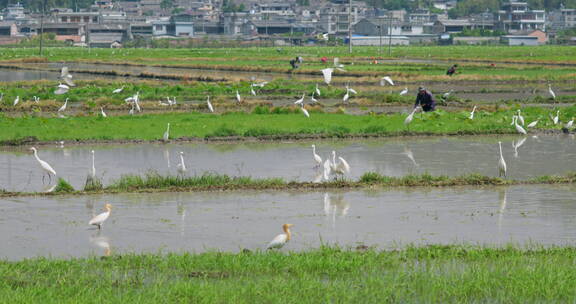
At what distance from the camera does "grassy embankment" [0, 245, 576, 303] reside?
8656 millimetres

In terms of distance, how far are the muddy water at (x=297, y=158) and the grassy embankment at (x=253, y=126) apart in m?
0.81

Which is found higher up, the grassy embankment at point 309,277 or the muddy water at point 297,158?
the grassy embankment at point 309,277

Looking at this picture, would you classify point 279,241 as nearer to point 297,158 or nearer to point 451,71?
point 297,158

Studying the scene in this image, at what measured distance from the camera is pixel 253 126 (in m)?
23.5

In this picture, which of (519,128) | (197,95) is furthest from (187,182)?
(197,95)

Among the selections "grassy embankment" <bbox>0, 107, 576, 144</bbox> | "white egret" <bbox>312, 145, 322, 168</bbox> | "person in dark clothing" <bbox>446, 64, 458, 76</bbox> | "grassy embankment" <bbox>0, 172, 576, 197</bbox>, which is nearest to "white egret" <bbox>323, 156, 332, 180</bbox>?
"grassy embankment" <bbox>0, 172, 576, 197</bbox>

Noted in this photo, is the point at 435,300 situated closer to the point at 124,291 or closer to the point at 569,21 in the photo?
the point at 124,291

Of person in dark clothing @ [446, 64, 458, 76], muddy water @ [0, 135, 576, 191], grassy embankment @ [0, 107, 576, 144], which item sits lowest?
muddy water @ [0, 135, 576, 191]

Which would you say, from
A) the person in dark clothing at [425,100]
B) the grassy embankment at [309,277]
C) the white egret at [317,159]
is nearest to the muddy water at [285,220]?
the grassy embankment at [309,277]

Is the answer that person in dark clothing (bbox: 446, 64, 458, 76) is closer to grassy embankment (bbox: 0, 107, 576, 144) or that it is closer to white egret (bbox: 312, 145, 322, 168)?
grassy embankment (bbox: 0, 107, 576, 144)

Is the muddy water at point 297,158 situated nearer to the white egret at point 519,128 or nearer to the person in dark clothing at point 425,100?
the white egret at point 519,128

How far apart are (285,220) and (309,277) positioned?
11.6 ft

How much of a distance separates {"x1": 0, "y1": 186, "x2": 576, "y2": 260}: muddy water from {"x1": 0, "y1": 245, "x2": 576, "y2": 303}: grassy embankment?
874 millimetres

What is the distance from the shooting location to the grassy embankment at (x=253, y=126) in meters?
22.2
